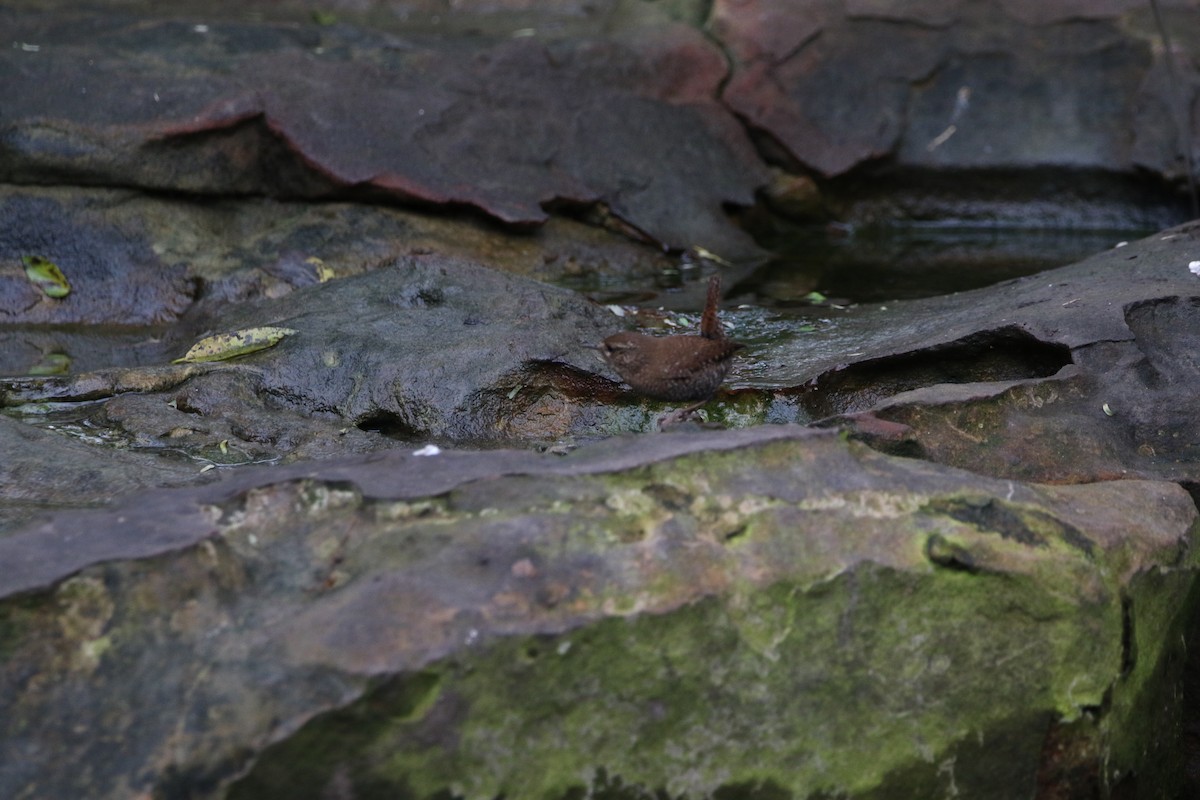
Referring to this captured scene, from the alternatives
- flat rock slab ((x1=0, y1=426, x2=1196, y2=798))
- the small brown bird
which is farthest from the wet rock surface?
the small brown bird

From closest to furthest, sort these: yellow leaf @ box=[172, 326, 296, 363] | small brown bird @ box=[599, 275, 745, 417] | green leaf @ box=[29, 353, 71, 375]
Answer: small brown bird @ box=[599, 275, 745, 417], yellow leaf @ box=[172, 326, 296, 363], green leaf @ box=[29, 353, 71, 375]

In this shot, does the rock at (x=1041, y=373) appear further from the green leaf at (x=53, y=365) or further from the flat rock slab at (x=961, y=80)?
the flat rock slab at (x=961, y=80)

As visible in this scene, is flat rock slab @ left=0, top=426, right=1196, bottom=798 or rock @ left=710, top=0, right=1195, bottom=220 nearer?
flat rock slab @ left=0, top=426, right=1196, bottom=798

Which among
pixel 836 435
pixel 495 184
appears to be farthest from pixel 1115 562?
pixel 495 184

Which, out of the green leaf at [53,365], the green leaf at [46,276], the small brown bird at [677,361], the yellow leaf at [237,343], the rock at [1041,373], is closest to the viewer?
the rock at [1041,373]

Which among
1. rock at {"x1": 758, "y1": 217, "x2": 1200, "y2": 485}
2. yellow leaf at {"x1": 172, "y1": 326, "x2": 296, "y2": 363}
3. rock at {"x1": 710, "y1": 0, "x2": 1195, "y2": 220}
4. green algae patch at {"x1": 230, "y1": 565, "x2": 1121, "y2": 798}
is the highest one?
green algae patch at {"x1": 230, "y1": 565, "x2": 1121, "y2": 798}

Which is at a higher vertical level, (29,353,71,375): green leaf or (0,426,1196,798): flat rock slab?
(0,426,1196,798): flat rock slab

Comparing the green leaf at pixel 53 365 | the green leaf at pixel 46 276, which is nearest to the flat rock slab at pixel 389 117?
the green leaf at pixel 46 276

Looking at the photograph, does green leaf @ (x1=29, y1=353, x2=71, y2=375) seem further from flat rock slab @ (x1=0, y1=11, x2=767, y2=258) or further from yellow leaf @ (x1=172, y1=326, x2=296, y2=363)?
flat rock slab @ (x1=0, y1=11, x2=767, y2=258)
